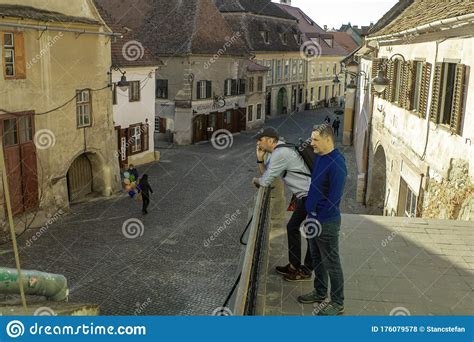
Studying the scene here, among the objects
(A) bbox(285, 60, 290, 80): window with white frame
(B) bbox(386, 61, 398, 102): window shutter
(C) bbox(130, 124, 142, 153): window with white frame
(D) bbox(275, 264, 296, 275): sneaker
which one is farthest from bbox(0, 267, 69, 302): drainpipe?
(A) bbox(285, 60, 290, 80): window with white frame

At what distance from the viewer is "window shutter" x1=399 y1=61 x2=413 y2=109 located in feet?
45.1

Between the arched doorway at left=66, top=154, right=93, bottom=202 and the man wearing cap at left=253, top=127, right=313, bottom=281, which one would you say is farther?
the arched doorway at left=66, top=154, right=93, bottom=202

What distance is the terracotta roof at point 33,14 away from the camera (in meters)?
16.3

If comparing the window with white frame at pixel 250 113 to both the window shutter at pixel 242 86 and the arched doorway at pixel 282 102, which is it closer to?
the window shutter at pixel 242 86

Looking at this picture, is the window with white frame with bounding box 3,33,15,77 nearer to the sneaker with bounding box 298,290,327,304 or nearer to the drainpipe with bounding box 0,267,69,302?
the drainpipe with bounding box 0,267,69,302

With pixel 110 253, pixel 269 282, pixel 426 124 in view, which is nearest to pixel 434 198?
pixel 426 124

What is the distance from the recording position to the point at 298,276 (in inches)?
255

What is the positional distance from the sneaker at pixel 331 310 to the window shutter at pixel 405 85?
9.47 m

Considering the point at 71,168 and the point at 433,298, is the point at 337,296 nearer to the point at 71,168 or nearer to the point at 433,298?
the point at 433,298

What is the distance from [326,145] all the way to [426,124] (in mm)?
7498

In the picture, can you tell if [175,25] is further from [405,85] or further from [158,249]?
[405,85]

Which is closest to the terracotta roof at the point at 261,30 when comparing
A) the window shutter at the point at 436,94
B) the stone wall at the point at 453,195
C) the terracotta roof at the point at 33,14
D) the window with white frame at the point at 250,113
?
the window with white frame at the point at 250,113

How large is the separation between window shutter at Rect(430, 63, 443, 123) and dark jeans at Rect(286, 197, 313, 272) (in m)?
6.08

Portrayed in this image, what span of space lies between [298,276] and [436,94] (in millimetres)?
6677
